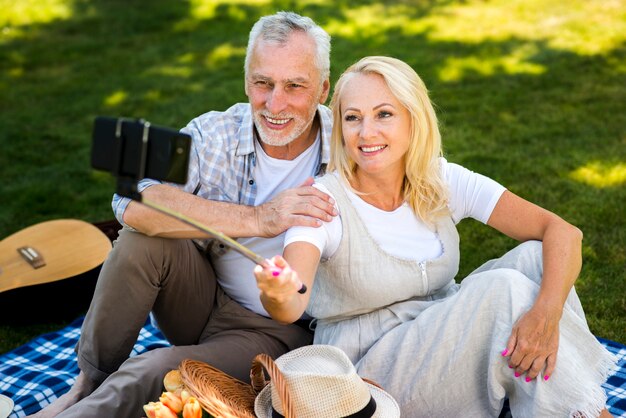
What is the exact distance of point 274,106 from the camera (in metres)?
3.21

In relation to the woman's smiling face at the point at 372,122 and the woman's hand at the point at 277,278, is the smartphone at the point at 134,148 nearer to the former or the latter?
the woman's hand at the point at 277,278

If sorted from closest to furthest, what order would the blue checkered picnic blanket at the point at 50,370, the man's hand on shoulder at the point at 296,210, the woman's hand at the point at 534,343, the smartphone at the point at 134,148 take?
1. the smartphone at the point at 134,148
2. the woman's hand at the point at 534,343
3. the man's hand on shoulder at the point at 296,210
4. the blue checkered picnic blanket at the point at 50,370

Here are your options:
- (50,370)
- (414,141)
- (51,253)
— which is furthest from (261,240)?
(51,253)

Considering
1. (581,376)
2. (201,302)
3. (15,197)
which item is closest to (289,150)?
(201,302)

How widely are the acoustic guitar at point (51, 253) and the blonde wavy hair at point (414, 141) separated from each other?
1792 mm

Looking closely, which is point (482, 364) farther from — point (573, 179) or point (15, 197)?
point (15, 197)

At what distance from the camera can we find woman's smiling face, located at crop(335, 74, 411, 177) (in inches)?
113

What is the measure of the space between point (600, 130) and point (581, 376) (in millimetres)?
3694

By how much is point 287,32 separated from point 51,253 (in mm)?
1960

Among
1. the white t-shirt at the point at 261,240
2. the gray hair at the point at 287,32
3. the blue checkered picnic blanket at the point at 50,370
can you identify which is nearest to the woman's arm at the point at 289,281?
the white t-shirt at the point at 261,240

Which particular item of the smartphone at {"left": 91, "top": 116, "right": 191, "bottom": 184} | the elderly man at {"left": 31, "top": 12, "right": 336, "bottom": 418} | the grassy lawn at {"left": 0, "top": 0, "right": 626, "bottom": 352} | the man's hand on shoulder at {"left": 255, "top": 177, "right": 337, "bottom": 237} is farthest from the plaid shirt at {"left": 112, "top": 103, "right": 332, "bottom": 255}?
the grassy lawn at {"left": 0, "top": 0, "right": 626, "bottom": 352}

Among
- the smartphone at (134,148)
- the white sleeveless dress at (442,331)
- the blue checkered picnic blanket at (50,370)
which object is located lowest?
the blue checkered picnic blanket at (50,370)

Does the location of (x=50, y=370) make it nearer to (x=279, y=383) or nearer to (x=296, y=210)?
(x=296, y=210)

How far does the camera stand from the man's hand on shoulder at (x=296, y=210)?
110 inches
